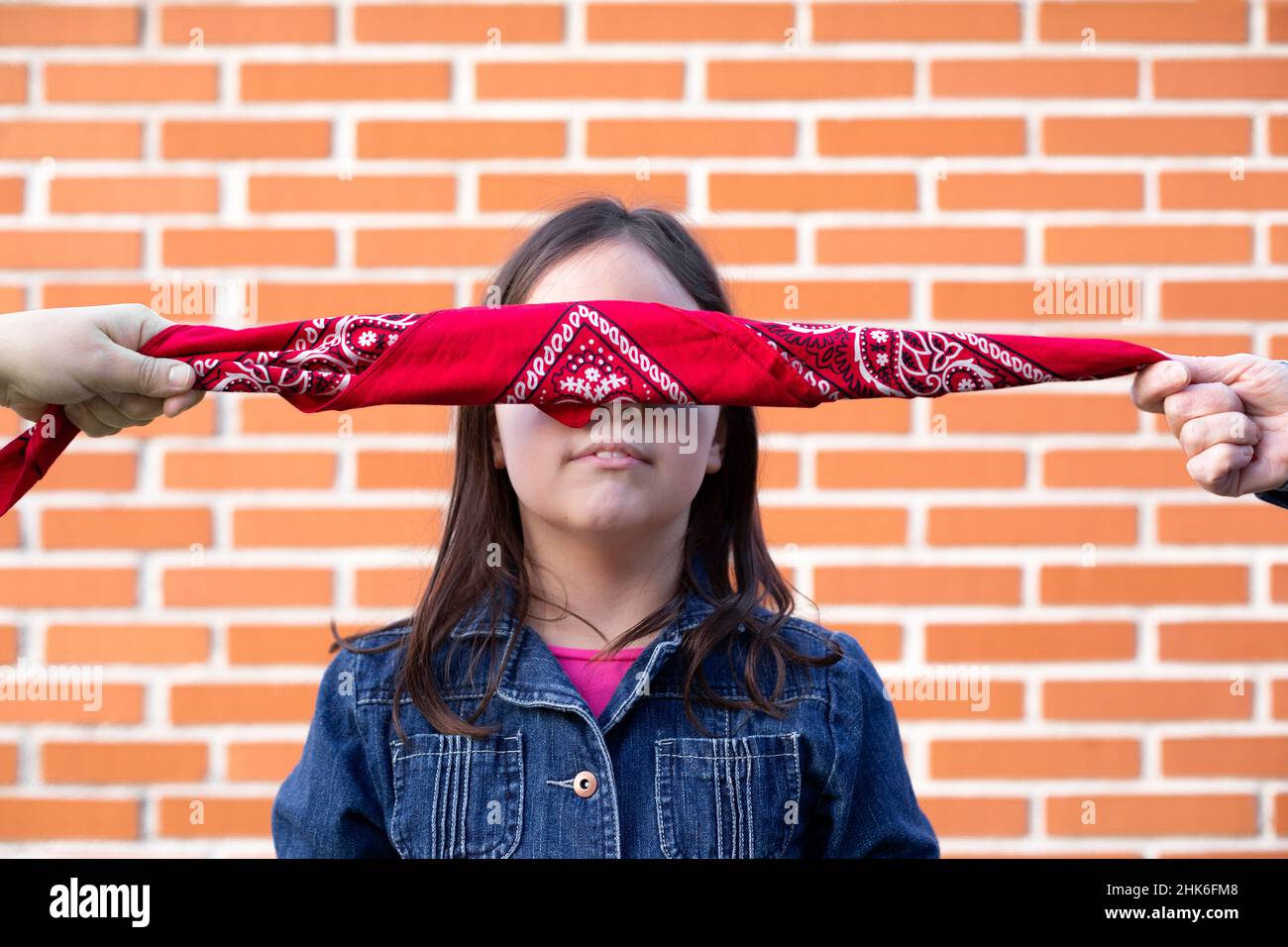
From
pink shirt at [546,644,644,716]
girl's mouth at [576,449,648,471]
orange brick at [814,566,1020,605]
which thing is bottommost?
pink shirt at [546,644,644,716]

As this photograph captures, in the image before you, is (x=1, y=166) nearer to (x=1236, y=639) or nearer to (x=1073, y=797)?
(x=1073, y=797)

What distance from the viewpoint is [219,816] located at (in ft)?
5.47

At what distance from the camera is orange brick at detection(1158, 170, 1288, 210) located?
1665 mm

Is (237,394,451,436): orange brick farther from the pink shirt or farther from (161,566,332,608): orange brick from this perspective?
the pink shirt

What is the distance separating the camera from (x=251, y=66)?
65.9 inches

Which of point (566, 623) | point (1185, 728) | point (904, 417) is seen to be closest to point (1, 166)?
point (566, 623)

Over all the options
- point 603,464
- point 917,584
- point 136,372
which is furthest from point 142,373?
point 917,584

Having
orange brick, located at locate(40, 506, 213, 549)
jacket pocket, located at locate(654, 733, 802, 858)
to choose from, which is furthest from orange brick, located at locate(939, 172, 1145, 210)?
orange brick, located at locate(40, 506, 213, 549)

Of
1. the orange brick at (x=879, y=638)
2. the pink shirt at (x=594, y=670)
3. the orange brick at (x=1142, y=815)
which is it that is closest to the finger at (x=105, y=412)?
the pink shirt at (x=594, y=670)

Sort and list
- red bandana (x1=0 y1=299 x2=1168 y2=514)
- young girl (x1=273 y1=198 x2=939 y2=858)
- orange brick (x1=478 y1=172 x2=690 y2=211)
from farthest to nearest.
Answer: orange brick (x1=478 y1=172 x2=690 y2=211)
young girl (x1=273 y1=198 x2=939 y2=858)
red bandana (x1=0 y1=299 x2=1168 y2=514)

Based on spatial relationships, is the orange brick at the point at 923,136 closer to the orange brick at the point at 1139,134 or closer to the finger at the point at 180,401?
the orange brick at the point at 1139,134

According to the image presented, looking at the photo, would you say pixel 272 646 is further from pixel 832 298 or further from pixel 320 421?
pixel 832 298

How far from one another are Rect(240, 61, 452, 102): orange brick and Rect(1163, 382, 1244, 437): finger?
3.81 feet

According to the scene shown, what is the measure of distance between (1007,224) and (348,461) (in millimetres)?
1077
